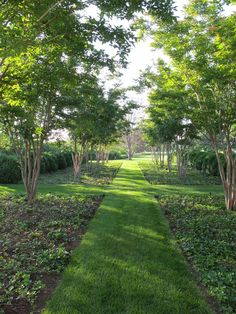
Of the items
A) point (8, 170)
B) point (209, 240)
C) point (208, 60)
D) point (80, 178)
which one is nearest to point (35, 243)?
point (209, 240)

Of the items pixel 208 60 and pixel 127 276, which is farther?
pixel 208 60

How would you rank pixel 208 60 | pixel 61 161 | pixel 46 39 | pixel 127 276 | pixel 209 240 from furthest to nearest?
pixel 61 161 < pixel 208 60 < pixel 209 240 < pixel 46 39 < pixel 127 276

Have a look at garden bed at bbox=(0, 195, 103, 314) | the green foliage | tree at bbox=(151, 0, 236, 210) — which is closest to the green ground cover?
tree at bbox=(151, 0, 236, 210)

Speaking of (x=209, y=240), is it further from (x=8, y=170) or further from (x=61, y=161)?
(x=61, y=161)

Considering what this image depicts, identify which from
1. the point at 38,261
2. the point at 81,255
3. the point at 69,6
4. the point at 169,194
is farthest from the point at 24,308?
the point at 169,194

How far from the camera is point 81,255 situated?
13.3 ft

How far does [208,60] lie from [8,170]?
880cm

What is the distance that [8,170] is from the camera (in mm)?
11102

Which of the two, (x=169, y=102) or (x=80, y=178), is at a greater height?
(x=169, y=102)

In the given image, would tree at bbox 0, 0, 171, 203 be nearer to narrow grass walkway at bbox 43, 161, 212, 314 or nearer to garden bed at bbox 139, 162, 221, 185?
narrow grass walkway at bbox 43, 161, 212, 314

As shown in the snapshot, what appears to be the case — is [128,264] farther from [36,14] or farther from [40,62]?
[40,62]

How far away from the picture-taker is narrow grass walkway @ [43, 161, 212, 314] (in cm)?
281

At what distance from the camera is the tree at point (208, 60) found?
5.62 meters

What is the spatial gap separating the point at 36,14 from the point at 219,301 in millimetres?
4135
